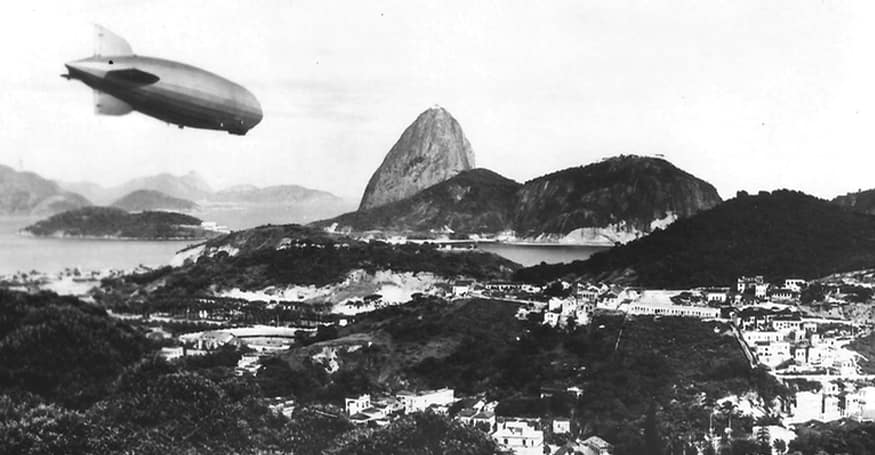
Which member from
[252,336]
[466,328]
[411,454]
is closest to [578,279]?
[466,328]

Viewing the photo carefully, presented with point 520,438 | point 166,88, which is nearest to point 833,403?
point 520,438

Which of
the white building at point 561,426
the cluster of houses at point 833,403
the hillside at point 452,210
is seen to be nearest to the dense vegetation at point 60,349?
the white building at point 561,426

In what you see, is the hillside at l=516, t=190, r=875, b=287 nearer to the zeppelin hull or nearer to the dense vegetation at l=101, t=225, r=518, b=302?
the dense vegetation at l=101, t=225, r=518, b=302

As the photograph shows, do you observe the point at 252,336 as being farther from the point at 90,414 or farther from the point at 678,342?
the point at 678,342

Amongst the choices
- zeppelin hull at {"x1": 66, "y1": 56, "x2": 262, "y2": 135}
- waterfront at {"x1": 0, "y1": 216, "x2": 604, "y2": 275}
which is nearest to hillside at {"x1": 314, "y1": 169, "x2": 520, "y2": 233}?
waterfront at {"x1": 0, "y1": 216, "x2": 604, "y2": 275}

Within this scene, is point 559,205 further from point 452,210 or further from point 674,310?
point 674,310
